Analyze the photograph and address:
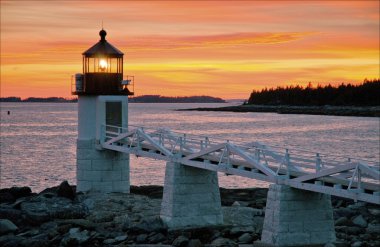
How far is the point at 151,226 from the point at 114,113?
8408mm

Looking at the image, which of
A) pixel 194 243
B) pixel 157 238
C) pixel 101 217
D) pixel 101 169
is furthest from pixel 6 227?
pixel 101 169

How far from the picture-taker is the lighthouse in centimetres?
2966

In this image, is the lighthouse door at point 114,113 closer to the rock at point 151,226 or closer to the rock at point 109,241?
the rock at point 151,226

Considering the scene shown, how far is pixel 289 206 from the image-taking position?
19.5 m

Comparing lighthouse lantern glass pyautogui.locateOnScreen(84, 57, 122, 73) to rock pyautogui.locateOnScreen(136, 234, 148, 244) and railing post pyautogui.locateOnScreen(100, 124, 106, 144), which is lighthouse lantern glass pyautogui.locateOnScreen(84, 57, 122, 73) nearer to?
railing post pyautogui.locateOnScreen(100, 124, 106, 144)

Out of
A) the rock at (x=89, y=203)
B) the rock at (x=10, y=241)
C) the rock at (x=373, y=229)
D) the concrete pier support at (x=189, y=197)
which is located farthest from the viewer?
the rock at (x=89, y=203)

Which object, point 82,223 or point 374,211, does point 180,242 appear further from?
point 374,211

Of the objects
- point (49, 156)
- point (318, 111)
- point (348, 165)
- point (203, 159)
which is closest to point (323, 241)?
point (348, 165)

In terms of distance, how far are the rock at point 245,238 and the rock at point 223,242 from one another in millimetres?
270

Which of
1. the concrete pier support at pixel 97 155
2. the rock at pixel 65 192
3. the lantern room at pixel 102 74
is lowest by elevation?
the rock at pixel 65 192

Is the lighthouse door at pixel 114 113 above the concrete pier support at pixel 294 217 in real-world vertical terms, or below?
above

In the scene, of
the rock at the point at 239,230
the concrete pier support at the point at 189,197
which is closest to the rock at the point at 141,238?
the concrete pier support at the point at 189,197

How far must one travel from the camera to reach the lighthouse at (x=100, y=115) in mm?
29656

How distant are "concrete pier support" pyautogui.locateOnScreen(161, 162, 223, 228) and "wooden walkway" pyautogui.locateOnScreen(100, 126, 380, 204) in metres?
0.50
